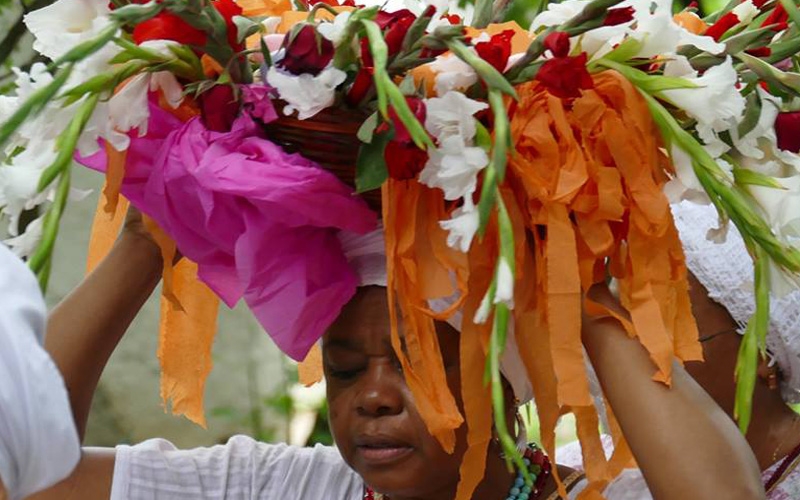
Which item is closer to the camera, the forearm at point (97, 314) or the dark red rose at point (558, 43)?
the dark red rose at point (558, 43)

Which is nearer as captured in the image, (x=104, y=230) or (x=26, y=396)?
(x=26, y=396)

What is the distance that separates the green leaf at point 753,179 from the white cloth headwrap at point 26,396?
0.97 meters

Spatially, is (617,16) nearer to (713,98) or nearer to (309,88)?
(713,98)

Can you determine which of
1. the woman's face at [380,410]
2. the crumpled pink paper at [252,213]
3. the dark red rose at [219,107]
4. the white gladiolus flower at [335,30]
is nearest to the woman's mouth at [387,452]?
the woman's face at [380,410]

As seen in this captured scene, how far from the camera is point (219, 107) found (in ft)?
7.25

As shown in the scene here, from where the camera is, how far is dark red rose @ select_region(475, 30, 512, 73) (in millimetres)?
2121

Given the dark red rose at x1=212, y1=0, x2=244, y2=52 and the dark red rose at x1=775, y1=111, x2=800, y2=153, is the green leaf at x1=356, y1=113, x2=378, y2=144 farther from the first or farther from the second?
the dark red rose at x1=775, y1=111, x2=800, y2=153

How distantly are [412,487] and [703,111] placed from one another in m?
0.74

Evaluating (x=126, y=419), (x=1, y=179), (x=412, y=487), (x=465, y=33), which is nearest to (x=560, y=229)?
(x=465, y=33)

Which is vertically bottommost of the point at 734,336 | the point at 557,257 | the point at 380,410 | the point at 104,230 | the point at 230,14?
the point at 734,336

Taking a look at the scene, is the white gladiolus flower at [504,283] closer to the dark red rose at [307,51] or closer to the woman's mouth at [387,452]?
the dark red rose at [307,51]

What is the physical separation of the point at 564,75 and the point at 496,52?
93 mm

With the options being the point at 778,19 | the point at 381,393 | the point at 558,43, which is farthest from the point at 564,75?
the point at 381,393

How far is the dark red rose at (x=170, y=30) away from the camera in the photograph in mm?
2123
